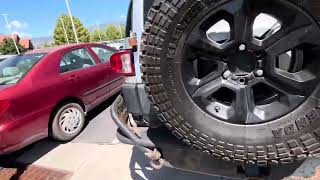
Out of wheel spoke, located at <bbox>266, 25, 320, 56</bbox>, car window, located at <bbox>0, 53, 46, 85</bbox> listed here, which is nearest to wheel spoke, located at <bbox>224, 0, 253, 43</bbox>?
wheel spoke, located at <bbox>266, 25, 320, 56</bbox>

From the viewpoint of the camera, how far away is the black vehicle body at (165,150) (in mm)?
2051

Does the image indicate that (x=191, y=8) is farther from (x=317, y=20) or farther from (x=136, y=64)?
(x=136, y=64)

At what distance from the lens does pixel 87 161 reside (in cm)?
429

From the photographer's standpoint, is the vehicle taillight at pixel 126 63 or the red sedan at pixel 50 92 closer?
the vehicle taillight at pixel 126 63

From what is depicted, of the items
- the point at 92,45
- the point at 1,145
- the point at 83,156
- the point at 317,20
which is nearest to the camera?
the point at 317,20

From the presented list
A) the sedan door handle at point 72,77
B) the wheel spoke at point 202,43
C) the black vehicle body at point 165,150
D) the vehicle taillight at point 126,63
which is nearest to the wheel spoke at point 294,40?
the wheel spoke at point 202,43

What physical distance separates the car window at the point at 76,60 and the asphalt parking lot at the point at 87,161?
3.70 ft

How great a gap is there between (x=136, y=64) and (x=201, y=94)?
732 mm

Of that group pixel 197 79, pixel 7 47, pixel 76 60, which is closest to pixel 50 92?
pixel 76 60

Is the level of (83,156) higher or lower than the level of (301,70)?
lower

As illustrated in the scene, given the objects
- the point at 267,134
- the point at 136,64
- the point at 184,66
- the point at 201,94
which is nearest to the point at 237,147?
the point at 267,134

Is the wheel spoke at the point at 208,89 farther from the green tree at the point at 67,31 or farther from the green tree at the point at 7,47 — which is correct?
the green tree at the point at 67,31

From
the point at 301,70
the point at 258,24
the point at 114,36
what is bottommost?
the point at 114,36

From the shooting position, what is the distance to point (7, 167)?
4.58 m
